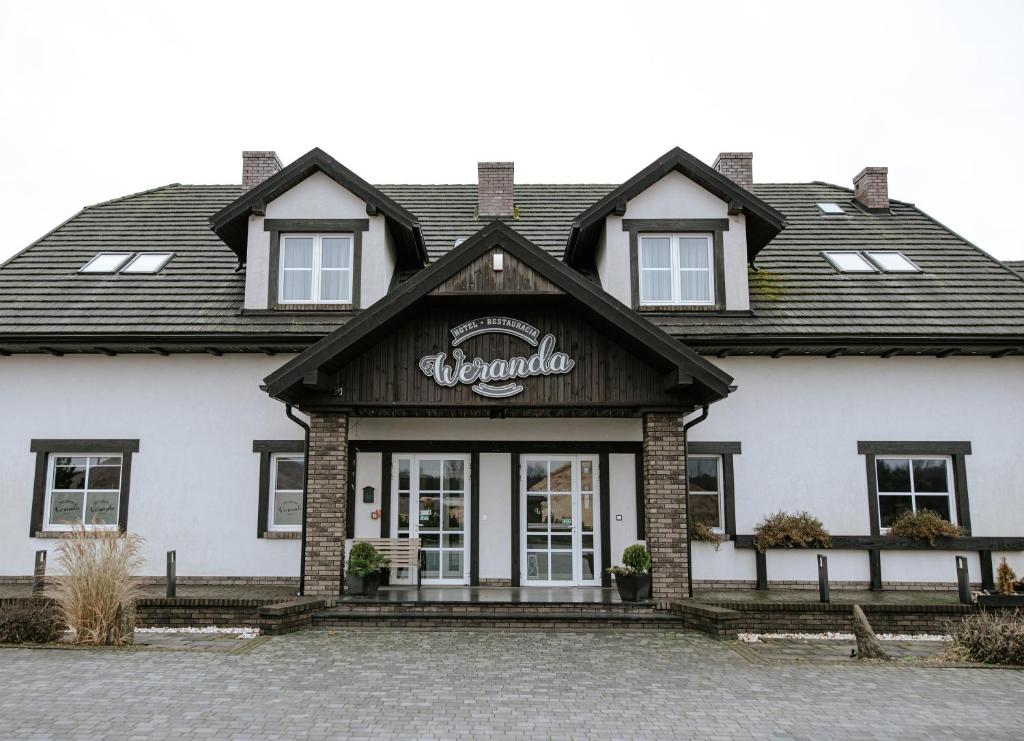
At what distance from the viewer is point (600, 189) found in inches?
750

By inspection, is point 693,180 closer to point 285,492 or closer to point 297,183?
point 297,183

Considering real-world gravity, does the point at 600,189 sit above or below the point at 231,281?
above

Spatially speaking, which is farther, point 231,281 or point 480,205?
point 480,205

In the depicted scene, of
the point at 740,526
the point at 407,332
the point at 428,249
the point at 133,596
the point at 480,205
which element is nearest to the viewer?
the point at 133,596

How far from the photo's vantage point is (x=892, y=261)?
51.2 feet

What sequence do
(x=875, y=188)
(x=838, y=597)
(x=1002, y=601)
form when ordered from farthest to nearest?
(x=875, y=188), (x=838, y=597), (x=1002, y=601)

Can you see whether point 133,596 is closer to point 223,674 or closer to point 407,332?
point 223,674

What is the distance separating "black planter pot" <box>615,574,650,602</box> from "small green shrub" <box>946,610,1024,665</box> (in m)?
3.82

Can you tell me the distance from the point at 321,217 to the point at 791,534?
9827 mm

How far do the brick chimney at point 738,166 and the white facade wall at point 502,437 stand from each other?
5017 mm

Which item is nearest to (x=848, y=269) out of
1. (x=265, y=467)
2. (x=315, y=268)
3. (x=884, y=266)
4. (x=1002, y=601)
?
(x=884, y=266)

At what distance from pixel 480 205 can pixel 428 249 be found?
2032mm

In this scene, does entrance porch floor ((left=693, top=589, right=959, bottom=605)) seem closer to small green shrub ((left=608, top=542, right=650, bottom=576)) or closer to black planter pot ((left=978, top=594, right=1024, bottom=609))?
black planter pot ((left=978, top=594, right=1024, bottom=609))

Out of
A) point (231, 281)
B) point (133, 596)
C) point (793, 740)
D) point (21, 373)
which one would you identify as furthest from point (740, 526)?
point (21, 373)
